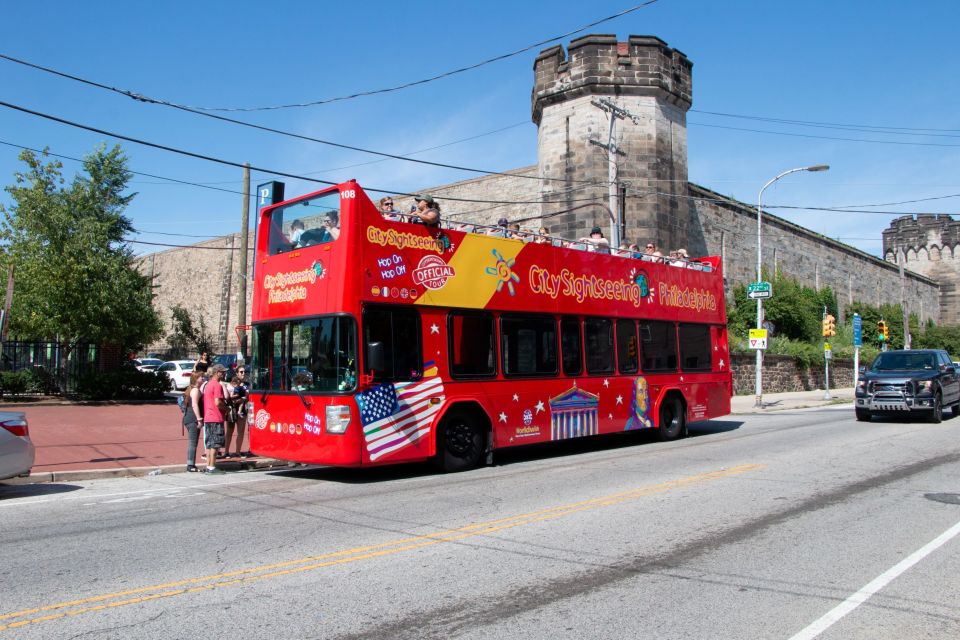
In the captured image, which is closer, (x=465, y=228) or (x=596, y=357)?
(x=465, y=228)

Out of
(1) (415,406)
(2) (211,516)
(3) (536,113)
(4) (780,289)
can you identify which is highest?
(3) (536,113)

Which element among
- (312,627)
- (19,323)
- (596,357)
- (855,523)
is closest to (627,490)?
(855,523)

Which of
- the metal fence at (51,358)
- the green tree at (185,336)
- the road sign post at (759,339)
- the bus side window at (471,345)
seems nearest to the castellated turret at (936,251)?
the road sign post at (759,339)

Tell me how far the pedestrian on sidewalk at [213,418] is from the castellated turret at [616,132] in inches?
830

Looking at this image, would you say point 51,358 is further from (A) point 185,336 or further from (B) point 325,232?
(A) point 185,336

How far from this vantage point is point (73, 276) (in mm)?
24031

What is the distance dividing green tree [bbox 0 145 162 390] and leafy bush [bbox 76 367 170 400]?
1277 mm

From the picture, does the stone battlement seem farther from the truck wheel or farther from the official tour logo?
the official tour logo

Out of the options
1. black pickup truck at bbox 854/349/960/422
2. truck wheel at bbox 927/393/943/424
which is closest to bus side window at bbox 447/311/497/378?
black pickup truck at bbox 854/349/960/422

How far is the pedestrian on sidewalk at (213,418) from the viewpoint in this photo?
1197 cm

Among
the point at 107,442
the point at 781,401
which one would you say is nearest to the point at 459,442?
the point at 107,442

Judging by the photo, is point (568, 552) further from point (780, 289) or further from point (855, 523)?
point (780, 289)

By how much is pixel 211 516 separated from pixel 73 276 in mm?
18986

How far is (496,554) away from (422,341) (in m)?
5.02
